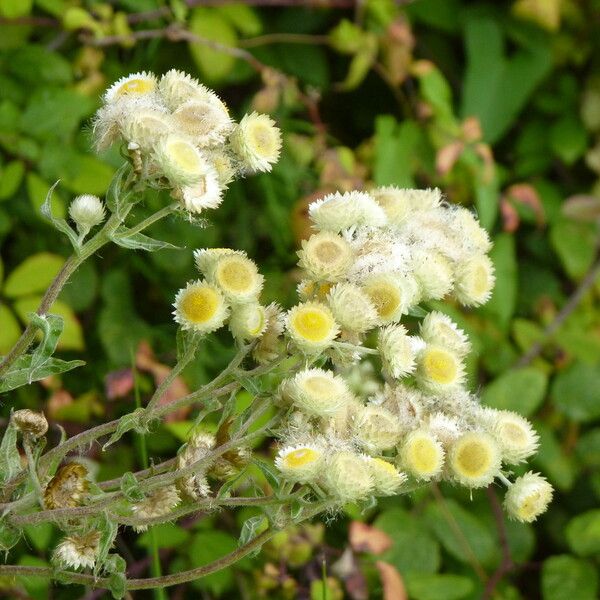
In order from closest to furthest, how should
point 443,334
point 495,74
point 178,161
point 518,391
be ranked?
1. point 178,161
2. point 443,334
3. point 518,391
4. point 495,74

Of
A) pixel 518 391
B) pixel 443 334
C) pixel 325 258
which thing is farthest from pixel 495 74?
pixel 325 258

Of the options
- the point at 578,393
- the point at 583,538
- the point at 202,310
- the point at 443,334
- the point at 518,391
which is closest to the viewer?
the point at 202,310

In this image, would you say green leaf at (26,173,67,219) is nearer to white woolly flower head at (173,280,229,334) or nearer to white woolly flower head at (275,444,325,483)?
white woolly flower head at (173,280,229,334)

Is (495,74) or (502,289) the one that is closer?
(502,289)

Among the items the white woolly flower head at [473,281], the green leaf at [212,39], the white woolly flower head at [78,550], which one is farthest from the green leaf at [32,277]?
the white woolly flower head at [473,281]

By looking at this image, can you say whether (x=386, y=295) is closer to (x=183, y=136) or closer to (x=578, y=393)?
(x=183, y=136)

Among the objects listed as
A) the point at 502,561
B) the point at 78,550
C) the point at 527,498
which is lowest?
the point at 502,561

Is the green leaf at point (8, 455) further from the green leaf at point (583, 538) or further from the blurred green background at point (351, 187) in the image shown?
the green leaf at point (583, 538)
